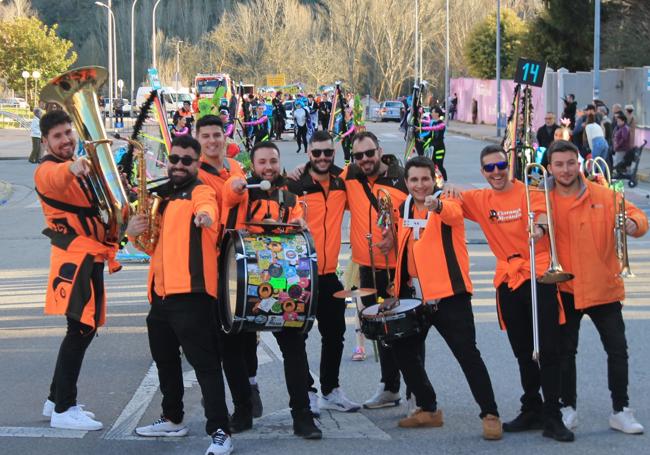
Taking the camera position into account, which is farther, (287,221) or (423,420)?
(423,420)

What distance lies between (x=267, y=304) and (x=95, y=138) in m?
1.52

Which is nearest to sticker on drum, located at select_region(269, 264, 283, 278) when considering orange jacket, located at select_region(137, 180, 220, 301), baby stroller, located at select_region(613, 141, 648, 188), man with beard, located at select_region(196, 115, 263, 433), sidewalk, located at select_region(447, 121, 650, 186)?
orange jacket, located at select_region(137, 180, 220, 301)

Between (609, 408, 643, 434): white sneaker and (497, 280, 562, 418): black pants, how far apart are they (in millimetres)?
399

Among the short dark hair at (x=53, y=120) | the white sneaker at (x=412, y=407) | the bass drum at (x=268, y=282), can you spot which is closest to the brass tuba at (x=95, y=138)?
the short dark hair at (x=53, y=120)

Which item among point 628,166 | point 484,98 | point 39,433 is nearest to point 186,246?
point 39,433

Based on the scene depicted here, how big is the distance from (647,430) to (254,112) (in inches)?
1023

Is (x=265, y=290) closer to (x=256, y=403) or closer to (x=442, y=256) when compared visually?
(x=442, y=256)

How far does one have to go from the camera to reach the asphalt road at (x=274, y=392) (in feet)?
21.0

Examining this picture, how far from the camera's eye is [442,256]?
6504 millimetres

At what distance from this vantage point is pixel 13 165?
33.0 metres

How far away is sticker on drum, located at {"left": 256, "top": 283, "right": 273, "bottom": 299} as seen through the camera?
6.04 metres

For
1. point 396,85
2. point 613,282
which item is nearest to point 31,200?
point 613,282

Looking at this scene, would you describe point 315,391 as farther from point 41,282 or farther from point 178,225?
point 41,282

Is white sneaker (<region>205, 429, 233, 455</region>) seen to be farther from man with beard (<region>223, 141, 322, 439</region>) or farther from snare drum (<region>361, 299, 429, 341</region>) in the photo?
snare drum (<region>361, 299, 429, 341</region>)
